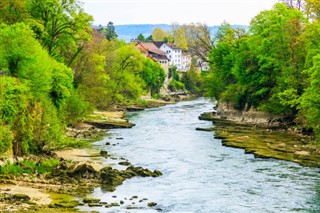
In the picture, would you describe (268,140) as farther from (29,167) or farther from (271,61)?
(29,167)

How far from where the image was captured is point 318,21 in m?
64.9

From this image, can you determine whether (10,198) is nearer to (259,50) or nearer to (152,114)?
(259,50)

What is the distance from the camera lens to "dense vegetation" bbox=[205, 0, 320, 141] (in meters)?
68.2

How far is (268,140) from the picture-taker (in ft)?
207

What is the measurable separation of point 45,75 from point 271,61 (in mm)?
37426

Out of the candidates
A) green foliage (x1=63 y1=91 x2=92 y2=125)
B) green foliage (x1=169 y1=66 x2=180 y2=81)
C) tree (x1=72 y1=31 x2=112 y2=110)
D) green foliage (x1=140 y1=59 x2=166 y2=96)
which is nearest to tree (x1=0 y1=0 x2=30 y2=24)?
green foliage (x1=63 y1=91 x2=92 y2=125)

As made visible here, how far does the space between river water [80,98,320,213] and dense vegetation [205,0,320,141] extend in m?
11.6

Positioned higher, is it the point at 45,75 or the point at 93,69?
the point at 93,69

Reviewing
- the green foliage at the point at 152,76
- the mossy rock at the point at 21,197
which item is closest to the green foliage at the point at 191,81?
the green foliage at the point at 152,76

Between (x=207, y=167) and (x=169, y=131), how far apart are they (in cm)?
2459

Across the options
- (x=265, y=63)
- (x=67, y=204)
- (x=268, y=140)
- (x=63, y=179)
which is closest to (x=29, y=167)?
(x=63, y=179)

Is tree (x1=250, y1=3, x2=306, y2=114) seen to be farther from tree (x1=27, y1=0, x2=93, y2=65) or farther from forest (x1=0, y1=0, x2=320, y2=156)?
tree (x1=27, y1=0, x2=93, y2=65)

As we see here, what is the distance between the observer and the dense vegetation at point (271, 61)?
68.2m

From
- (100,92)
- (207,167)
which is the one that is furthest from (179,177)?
(100,92)
